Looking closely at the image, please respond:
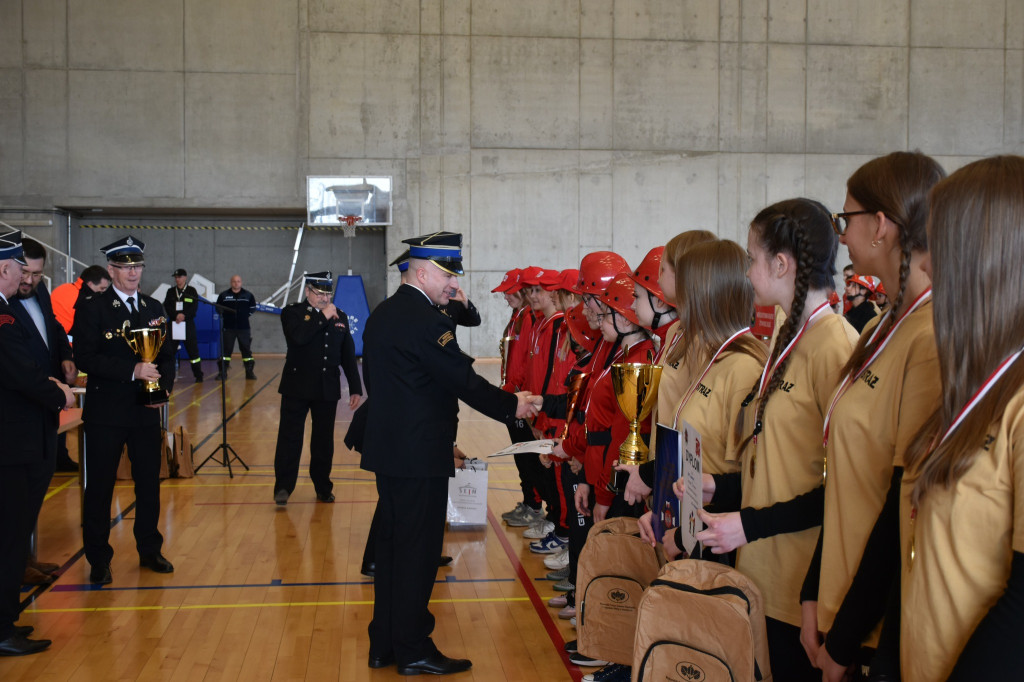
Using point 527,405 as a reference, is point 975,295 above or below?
above

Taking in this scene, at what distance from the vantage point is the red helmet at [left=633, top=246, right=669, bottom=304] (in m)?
3.33

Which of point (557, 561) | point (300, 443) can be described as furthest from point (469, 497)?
point (300, 443)

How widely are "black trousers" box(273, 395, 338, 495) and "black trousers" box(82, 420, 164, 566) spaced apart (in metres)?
1.82

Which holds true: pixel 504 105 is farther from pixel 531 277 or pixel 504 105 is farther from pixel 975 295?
pixel 975 295

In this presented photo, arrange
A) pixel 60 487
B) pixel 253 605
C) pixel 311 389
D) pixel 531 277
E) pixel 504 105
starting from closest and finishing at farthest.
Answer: pixel 253 605
pixel 531 277
pixel 311 389
pixel 60 487
pixel 504 105

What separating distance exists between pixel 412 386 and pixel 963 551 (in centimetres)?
269

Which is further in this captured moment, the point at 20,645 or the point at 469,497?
the point at 469,497

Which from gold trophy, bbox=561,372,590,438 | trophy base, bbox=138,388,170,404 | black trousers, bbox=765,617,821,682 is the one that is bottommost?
black trousers, bbox=765,617,821,682

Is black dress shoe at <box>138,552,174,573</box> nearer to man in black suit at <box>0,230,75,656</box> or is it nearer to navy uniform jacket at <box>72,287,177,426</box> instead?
navy uniform jacket at <box>72,287,177,426</box>

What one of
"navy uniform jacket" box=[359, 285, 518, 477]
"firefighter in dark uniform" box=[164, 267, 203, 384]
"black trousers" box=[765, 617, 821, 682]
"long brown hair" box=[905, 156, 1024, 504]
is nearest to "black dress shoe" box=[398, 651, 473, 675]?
"navy uniform jacket" box=[359, 285, 518, 477]

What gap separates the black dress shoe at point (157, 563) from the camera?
17.0ft

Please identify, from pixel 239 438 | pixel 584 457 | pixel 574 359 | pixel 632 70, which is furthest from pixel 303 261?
pixel 584 457

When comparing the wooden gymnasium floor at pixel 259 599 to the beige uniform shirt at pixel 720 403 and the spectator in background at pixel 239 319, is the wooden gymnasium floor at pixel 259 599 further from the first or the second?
the spectator in background at pixel 239 319

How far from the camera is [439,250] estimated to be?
3.85m
